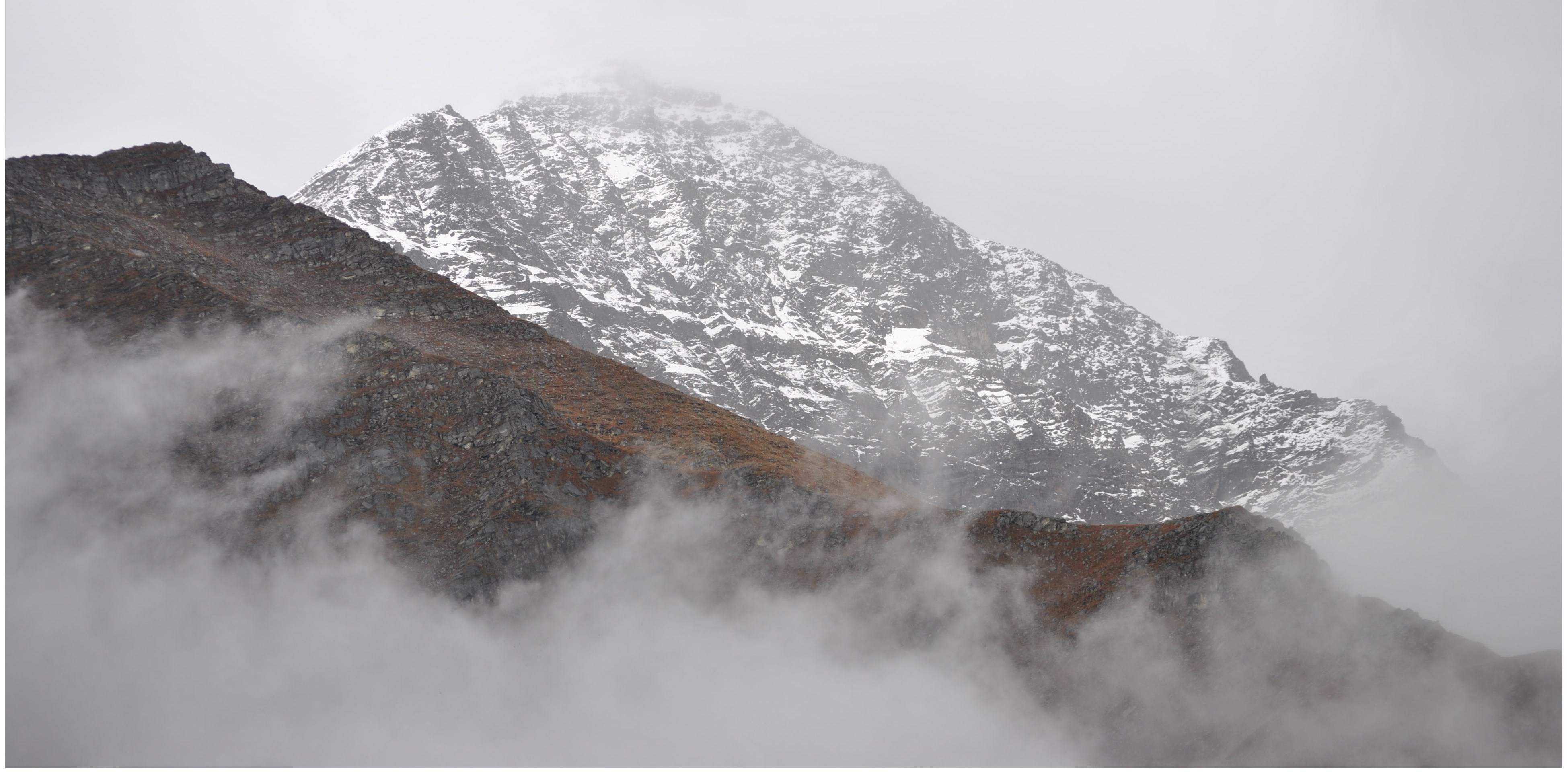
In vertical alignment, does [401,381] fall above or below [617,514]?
above

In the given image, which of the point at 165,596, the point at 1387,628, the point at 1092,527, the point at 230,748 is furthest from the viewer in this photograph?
the point at 1092,527

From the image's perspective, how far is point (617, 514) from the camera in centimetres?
6228

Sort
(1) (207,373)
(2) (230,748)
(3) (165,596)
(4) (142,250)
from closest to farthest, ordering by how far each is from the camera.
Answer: (2) (230,748) < (3) (165,596) < (1) (207,373) < (4) (142,250)

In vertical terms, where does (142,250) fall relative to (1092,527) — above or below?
above

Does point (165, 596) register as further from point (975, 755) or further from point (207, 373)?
point (975, 755)

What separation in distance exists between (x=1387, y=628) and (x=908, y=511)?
97.1 ft

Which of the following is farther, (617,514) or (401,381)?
(617,514)

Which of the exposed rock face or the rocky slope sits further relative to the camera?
the exposed rock face

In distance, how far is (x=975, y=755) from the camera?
5403cm

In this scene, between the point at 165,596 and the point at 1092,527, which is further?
the point at 1092,527

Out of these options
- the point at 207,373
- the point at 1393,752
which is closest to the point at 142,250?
the point at 207,373

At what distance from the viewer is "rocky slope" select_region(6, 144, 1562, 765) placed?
49.0 meters

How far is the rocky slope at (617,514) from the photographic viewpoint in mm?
48969

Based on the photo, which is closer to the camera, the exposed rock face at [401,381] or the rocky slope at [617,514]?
the rocky slope at [617,514]
